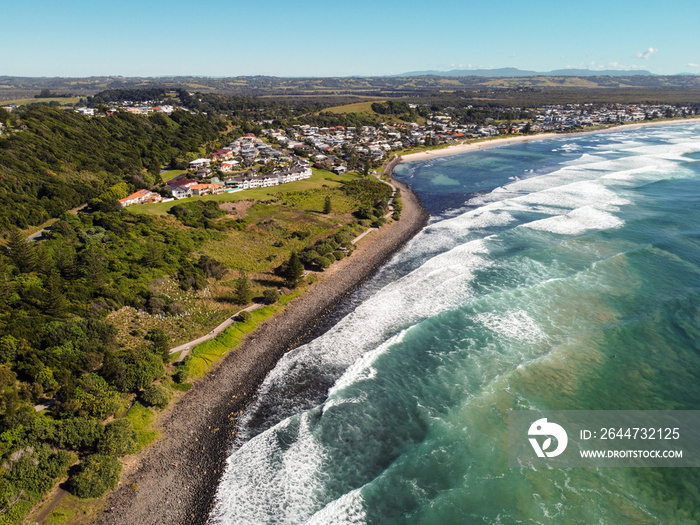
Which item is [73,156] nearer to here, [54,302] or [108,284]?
[108,284]

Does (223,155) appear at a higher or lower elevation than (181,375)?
higher

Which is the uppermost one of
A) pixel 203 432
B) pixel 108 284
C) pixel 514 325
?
pixel 108 284

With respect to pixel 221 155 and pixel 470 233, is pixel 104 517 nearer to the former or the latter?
pixel 470 233

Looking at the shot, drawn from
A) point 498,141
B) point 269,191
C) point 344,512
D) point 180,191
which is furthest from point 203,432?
point 498,141

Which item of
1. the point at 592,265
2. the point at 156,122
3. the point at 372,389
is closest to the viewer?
the point at 372,389

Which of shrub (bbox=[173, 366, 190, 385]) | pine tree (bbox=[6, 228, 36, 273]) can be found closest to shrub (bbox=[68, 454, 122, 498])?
shrub (bbox=[173, 366, 190, 385])

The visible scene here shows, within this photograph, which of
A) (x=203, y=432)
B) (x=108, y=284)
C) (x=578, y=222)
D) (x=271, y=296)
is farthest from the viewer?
(x=578, y=222)

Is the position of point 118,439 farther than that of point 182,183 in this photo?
No

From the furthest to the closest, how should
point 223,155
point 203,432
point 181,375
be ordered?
point 223,155
point 181,375
point 203,432

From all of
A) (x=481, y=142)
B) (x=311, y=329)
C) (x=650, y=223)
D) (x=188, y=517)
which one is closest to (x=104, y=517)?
(x=188, y=517)
